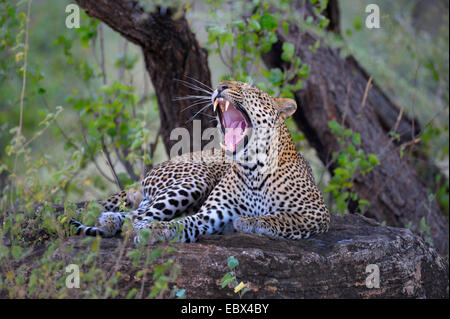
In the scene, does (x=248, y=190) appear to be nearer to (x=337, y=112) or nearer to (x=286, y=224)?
(x=286, y=224)

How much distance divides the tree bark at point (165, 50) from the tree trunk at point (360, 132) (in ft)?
5.99

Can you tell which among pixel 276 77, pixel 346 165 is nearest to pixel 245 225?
pixel 346 165

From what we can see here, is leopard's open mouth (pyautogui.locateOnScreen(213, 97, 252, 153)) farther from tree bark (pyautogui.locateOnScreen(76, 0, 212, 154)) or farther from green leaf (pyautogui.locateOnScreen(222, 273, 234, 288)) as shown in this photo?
green leaf (pyautogui.locateOnScreen(222, 273, 234, 288))

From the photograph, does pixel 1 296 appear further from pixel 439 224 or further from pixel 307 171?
pixel 439 224

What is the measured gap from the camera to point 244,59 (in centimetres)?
934

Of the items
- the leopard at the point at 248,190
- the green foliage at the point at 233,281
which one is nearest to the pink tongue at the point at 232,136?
the leopard at the point at 248,190

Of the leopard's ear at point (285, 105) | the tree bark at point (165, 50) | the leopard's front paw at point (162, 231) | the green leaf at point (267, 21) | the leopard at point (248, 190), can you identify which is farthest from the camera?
the green leaf at point (267, 21)

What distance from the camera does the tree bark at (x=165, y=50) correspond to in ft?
27.1

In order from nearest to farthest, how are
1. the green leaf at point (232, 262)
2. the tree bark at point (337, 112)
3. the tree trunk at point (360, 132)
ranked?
the green leaf at point (232, 262) < the tree bark at point (337, 112) < the tree trunk at point (360, 132)

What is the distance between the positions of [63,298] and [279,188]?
9.68 feet

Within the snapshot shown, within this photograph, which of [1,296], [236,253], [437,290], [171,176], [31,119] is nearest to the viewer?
[1,296]

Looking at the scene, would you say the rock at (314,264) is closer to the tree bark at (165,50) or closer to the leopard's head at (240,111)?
the leopard's head at (240,111)

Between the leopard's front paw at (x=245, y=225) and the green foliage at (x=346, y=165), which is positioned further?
the green foliage at (x=346, y=165)
